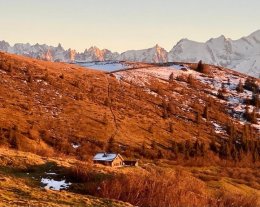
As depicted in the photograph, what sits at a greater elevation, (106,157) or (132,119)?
(106,157)

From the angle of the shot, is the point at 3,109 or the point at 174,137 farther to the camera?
the point at 174,137

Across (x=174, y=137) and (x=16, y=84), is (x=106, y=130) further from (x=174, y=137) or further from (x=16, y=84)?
(x=16, y=84)

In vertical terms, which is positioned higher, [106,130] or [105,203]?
[105,203]

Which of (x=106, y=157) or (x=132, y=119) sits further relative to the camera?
(x=132, y=119)

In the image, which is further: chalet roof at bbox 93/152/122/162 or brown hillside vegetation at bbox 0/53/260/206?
brown hillside vegetation at bbox 0/53/260/206

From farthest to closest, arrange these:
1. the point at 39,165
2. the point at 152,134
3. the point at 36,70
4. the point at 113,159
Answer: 1. the point at 36,70
2. the point at 152,134
3. the point at 113,159
4. the point at 39,165

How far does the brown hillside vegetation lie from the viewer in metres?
103

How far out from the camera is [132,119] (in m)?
138

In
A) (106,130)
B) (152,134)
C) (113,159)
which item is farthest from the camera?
(152,134)

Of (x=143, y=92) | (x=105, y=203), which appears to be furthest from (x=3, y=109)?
(x=105, y=203)

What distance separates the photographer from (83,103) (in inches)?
5399

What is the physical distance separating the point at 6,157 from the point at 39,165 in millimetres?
2100

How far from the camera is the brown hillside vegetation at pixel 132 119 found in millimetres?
103000

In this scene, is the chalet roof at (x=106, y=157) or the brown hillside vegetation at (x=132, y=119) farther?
the brown hillside vegetation at (x=132, y=119)
